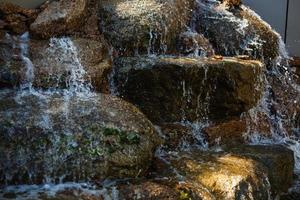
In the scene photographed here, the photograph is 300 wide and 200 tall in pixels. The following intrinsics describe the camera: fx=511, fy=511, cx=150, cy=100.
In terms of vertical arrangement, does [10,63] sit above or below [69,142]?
above

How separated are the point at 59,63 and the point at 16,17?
2.97 feet

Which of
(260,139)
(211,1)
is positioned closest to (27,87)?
(260,139)

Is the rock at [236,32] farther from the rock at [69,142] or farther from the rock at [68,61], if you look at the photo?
the rock at [69,142]

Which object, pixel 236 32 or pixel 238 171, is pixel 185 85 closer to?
pixel 238 171

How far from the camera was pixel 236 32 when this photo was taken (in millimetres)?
6707

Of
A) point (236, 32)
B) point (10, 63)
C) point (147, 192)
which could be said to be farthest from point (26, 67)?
point (236, 32)

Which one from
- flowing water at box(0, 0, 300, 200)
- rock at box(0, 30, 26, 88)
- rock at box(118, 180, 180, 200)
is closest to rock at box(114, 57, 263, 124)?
flowing water at box(0, 0, 300, 200)

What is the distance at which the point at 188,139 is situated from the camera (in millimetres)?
5352

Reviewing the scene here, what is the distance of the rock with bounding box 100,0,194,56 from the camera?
5.76m

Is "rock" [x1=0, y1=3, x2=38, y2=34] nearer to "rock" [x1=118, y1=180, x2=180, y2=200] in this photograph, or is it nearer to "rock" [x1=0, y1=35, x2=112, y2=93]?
"rock" [x1=0, y1=35, x2=112, y2=93]

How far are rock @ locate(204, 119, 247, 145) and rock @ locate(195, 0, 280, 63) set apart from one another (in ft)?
4.09

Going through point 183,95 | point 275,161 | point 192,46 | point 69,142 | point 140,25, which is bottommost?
point 275,161

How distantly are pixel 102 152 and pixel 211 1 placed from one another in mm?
4024

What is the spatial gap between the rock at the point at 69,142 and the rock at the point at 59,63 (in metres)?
0.41
